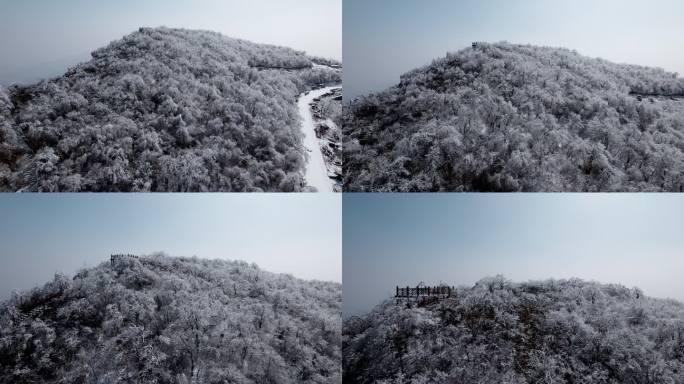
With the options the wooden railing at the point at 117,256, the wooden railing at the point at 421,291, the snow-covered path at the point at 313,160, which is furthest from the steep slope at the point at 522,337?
the wooden railing at the point at 117,256

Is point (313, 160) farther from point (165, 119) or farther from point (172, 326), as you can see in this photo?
point (172, 326)

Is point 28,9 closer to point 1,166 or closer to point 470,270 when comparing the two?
point 1,166

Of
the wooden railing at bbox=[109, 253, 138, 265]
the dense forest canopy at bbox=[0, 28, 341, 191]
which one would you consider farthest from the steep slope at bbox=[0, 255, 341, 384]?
the dense forest canopy at bbox=[0, 28, 341, 191]

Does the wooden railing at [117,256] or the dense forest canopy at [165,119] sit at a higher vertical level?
the dense forest canopy at [165,119]

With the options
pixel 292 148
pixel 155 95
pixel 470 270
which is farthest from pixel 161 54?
pixel 470 270

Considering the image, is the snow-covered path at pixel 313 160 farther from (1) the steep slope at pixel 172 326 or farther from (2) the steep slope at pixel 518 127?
(1) the steep slope at pixel 172 326
